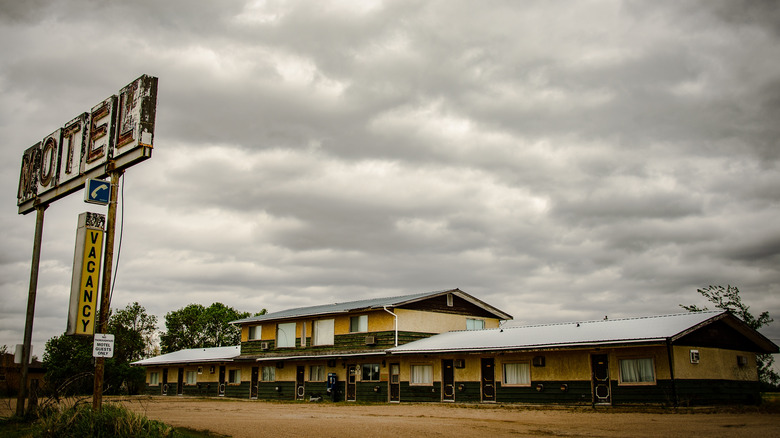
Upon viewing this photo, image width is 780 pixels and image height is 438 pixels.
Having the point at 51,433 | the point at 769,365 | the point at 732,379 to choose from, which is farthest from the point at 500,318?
the point at 51,433

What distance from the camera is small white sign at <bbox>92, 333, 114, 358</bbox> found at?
12742mm

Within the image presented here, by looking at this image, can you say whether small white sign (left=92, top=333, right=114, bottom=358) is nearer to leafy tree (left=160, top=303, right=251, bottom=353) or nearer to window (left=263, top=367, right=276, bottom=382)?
window (left=263, top=367, right=276, bottom=382)

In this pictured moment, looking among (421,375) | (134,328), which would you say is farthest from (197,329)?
(421,375)

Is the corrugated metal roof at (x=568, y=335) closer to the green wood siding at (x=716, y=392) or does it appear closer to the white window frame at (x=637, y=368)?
the white window frame at (x=637, y=368)

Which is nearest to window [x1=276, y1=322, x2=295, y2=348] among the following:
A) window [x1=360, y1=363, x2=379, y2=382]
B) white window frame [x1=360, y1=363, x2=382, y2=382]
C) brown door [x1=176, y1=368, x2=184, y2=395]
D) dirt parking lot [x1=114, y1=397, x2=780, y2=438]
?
white window frame [x1=360, y1=363, x2=382, y2=382]

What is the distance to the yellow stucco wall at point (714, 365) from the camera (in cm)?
2181

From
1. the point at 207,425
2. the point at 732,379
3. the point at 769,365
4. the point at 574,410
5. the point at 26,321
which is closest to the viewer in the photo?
the point at 207,425

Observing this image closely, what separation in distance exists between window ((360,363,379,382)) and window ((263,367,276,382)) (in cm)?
799

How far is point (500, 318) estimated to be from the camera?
36.7m

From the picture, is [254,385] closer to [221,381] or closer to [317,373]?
[221,381]

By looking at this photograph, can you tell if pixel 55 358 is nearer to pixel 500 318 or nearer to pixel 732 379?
pixel 500 318

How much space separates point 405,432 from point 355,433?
113 cm

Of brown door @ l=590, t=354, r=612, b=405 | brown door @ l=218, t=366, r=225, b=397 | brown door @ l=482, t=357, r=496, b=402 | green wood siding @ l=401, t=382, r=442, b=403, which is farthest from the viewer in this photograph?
brown door @ l=218, t=366, r=225, b=397

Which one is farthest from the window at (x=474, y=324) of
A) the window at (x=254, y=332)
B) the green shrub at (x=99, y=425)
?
the green shrub at (x=99, y=425)
